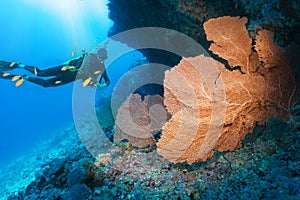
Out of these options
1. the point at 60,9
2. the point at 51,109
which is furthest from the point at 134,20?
the point at 60,9

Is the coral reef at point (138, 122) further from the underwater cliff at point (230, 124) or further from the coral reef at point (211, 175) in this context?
the underwater cliff at point (230, 124)

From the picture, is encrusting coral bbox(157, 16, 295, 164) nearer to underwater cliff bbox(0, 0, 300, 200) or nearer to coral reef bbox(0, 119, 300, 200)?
underwater cliff bbox(0, 0, 300, 200)

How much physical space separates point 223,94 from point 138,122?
2515 millimetres

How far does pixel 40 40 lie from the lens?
322 feet

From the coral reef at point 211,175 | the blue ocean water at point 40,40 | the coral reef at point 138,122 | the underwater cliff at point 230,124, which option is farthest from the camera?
the blue ocean water at point 40,40

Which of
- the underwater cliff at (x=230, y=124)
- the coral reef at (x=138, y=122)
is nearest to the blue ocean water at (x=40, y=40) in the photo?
the coral reef at (x=138, y=122)

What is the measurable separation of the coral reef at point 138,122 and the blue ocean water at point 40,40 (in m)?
66.6

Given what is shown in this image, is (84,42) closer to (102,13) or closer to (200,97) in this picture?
(102,13)

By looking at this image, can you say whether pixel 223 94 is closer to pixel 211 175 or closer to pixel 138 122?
pixel 211 175

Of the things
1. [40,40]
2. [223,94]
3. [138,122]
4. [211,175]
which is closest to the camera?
[223,94]

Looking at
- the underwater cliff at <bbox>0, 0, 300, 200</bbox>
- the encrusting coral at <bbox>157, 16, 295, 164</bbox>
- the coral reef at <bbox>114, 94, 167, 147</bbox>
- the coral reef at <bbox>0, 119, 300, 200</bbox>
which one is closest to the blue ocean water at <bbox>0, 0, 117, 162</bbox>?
the coral reef at <bbox>114, 94, 167, 147</bbox>

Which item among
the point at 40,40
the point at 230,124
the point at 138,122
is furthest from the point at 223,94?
the point at 40,40

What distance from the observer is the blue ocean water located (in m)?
73.9

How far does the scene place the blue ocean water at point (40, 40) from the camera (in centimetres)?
7394
